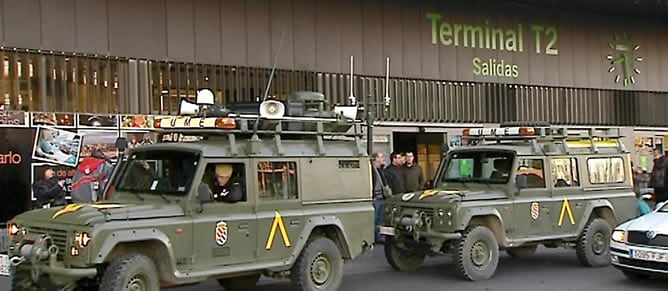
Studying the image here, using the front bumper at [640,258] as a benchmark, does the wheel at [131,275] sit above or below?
above

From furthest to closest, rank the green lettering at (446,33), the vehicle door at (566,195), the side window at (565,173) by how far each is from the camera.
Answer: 1. the green lettering at (446,33)
2. the side window at (565,173)
3. the vehicle door at (566,195)

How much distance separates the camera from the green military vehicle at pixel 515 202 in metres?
10.8

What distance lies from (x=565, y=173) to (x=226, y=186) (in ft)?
19.1

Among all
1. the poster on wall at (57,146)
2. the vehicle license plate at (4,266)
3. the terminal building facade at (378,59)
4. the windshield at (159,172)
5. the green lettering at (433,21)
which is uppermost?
the green lettering at (433,21)

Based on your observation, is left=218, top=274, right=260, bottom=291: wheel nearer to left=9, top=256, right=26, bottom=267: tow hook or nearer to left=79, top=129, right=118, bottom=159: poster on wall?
left=9, top=256, right=26, bottom=267: tow hook

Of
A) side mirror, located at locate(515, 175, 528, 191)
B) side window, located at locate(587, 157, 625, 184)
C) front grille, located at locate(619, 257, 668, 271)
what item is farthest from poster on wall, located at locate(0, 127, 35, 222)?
front grille, located at locate(619, 257, 668, 271)

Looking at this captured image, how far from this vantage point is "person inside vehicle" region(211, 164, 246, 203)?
28.2 ft

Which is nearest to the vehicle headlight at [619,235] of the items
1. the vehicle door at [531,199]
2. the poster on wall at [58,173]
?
the vehicle door at [531,199]

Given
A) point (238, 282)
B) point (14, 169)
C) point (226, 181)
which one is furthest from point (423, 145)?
point (226, 181)

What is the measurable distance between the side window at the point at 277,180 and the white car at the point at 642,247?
4.35 metres

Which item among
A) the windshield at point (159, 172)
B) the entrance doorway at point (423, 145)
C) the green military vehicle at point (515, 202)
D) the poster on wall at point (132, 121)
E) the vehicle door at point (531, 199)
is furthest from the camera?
the entrance doorway at point (423, 145)

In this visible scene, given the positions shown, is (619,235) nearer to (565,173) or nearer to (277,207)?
(565,173)

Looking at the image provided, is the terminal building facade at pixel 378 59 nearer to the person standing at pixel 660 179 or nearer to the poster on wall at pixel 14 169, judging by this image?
the poster on wall at pixel 14 169

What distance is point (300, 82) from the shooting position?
17484 millimetres
